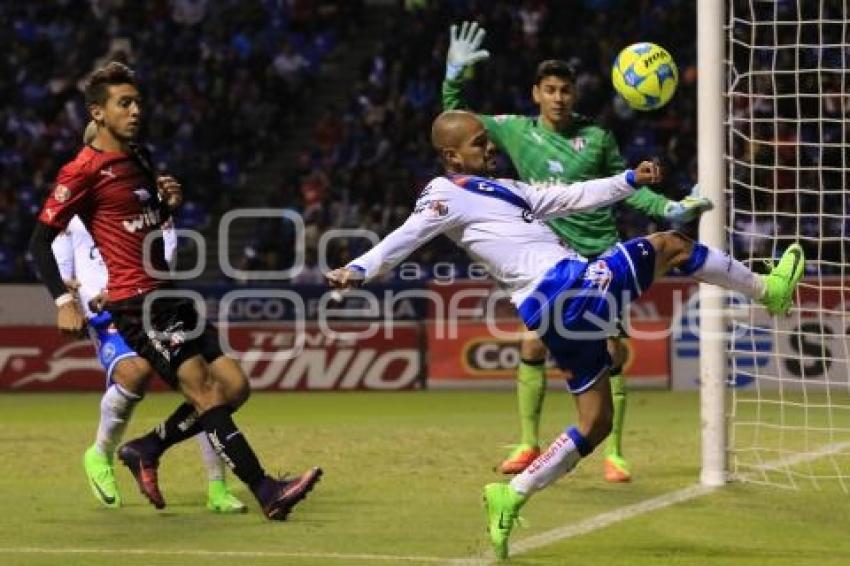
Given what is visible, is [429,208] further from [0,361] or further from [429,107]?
[429,107]

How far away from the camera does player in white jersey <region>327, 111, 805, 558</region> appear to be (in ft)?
27.8

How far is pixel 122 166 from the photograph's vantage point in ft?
31.5

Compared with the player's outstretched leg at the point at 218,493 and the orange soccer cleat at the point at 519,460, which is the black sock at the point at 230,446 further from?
the orange soccer cleat at the point at 519,460

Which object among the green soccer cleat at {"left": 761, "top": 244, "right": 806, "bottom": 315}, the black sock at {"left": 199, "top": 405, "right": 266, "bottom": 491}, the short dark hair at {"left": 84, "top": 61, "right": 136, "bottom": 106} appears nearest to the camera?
the green soccer cleat at {"left": 761, "top": 244, "right": 806, "bottom": 315}

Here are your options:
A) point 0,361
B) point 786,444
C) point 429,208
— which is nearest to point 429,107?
→ point 0,361

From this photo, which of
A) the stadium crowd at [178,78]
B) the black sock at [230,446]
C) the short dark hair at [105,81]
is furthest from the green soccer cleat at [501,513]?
the stadium crowd at [178,78]

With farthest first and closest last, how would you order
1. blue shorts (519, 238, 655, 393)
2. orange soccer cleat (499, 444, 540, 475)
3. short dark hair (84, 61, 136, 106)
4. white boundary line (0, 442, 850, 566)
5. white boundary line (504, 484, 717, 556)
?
orange soccer cleat (499, 444, 540, 475)
short dark hair (84, 61, 136, 106)
white boundary line (504, 484, 717, 556)
blue shorts (519, 238, 655, 393)
white boundary line (0, 442, 850, 566)

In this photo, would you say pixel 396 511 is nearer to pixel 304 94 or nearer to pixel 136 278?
pixel 136 278

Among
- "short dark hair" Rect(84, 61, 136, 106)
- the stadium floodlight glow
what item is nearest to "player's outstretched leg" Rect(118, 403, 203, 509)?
"short dark hair" Rect(84, 61, 136, 106)

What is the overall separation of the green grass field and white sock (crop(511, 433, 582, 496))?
0.35 meters

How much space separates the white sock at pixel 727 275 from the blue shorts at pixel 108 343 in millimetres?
3458

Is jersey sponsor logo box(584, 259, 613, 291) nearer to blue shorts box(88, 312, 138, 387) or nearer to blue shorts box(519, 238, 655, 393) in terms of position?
blue shorts box(519, 238, 655, 393)

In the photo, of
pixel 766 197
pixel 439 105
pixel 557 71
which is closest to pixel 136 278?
pixel 557 71

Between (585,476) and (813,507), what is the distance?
1.89 metres
